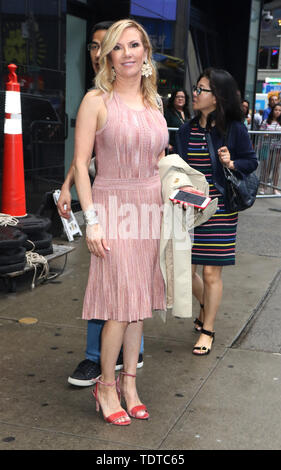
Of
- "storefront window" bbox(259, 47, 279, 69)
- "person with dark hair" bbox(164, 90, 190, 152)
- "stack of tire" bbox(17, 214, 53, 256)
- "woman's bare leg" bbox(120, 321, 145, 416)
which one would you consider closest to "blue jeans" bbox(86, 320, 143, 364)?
"woman's bare leg" bbox(120, 321, 145, 416)

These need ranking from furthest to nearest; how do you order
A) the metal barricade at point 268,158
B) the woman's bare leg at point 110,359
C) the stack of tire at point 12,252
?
the metal barricade at point 268,158, the stack of tire at point 12,252, the woman's bare leg at point 110,359

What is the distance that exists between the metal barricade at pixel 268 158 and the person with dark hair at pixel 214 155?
24.8ft

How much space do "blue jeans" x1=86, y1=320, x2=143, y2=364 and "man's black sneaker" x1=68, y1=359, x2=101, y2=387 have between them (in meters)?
0.04

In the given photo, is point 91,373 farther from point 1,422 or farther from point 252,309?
point 252,309

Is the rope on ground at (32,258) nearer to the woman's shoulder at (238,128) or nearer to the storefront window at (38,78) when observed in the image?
the storefront window at (38,78)

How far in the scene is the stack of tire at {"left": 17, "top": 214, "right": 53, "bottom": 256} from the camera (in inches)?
205

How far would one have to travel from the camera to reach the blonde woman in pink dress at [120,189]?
9.10 feet

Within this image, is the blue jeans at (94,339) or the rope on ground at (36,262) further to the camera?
the rope on ground at (36,262)

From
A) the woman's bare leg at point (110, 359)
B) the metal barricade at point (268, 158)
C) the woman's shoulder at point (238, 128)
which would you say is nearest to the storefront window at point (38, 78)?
the woman's shoulder at point (238, 128)

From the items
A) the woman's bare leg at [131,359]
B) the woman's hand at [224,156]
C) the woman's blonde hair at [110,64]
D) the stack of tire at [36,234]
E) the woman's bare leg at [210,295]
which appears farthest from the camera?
the stack of tire at [36,234]

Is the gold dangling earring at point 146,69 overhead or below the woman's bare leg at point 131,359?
overhead

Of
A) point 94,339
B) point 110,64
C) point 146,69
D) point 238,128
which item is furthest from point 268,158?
point 110,64

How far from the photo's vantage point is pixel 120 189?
2875mm

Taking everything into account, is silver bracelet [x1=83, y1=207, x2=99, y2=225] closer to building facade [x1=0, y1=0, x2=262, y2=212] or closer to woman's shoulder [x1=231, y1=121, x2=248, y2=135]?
woman's shoulder [x1=231, y1=121, x2=248, y2=135]
